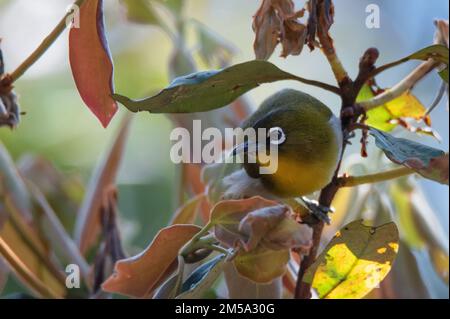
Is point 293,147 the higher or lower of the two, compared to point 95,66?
lower

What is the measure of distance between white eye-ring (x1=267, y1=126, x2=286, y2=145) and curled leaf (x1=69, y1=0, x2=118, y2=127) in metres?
0.20

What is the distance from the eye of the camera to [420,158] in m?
0.73

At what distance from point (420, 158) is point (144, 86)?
1.15 m

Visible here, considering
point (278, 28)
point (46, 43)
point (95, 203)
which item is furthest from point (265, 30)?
point (95, 203)

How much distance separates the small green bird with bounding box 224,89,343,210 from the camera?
81 centimetres

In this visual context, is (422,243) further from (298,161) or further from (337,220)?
(298,161)

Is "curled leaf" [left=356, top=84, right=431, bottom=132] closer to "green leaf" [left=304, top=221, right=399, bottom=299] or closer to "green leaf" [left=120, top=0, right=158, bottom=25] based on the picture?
"green leaf" [left=304, top=221, right=399, bottom=299]

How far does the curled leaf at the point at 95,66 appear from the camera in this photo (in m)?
0.77

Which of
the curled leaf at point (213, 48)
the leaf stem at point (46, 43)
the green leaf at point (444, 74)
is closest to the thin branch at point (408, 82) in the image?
the green leaf at point (444, 74)

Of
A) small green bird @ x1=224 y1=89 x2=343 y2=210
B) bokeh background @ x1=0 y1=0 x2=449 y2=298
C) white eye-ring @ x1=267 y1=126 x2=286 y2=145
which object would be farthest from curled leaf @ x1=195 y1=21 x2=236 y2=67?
white eye-ring @ x1=267 y1=126 x2=286 y2=145

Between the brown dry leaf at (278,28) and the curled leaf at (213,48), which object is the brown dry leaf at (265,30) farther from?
the curled leaf at (213,48)

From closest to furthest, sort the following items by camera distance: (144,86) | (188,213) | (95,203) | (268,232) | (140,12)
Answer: (268,232)
(188,213)
(95,203)
(140,12)
(144,86)

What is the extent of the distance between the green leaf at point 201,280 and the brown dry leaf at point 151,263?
3cm

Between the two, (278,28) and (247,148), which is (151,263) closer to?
(247,148)
